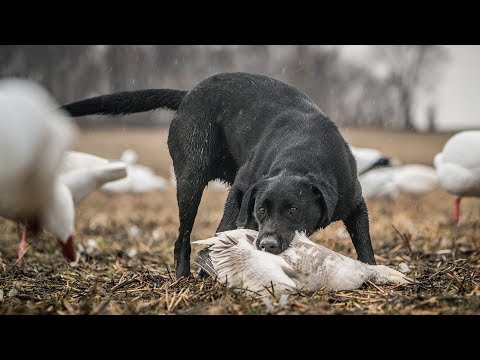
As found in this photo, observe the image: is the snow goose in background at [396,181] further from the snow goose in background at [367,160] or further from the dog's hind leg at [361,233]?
the dog's hind leg at [361,233]

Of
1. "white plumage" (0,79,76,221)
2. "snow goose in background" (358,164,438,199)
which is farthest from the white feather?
"white plumage" (0,79,76,221)

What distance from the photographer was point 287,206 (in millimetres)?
3484

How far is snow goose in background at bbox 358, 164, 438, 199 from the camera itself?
29.0 feet

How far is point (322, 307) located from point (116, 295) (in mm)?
1244

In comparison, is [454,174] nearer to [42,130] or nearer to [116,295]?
[116,295]

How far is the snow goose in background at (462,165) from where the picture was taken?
6.27 m

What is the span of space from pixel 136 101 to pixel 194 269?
1362mm

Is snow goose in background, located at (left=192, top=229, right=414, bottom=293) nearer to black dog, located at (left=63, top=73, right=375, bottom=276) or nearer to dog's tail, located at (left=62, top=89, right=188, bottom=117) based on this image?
black dog, located at (left=63, top=73, right=375, bottom=276)

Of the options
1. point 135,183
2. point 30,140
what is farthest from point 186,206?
point 135,183

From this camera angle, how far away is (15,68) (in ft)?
28.5

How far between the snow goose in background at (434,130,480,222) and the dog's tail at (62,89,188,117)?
9.81ft

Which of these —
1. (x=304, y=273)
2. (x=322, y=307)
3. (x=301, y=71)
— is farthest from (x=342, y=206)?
(x=301, y=71)

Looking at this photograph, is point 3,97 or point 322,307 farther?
point 322,307

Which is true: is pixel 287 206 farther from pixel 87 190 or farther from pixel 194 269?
pixel 87 190
